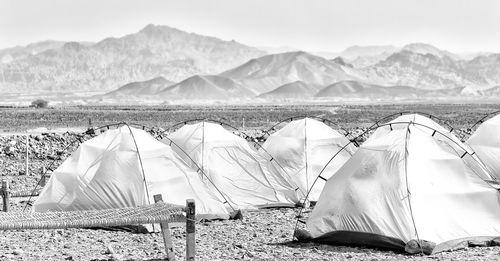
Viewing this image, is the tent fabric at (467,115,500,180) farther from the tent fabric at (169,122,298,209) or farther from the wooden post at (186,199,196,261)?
the wooden post at (186,199,196,261)

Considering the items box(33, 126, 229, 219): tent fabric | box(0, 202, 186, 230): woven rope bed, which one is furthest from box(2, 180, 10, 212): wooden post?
box(0, 202, 186, 230): woven rope bed

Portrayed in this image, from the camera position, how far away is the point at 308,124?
18.0 metres

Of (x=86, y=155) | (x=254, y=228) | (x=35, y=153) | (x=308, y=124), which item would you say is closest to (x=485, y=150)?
(x=308, y=124)

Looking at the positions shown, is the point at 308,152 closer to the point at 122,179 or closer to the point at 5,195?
the point at 122,179

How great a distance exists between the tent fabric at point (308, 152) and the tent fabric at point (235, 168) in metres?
0.64

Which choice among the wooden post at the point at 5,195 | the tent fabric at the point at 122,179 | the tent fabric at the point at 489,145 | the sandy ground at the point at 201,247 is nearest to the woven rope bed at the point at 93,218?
the sandy ground at the point at 201,247

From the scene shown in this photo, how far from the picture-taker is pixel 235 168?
1636 cm

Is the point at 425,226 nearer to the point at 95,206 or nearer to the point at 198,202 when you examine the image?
the point at 198,202

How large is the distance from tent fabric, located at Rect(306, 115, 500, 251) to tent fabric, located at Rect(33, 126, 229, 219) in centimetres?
292

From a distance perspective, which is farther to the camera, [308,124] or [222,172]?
[308,124]

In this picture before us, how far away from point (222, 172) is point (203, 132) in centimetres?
103

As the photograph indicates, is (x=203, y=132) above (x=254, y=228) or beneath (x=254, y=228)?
above

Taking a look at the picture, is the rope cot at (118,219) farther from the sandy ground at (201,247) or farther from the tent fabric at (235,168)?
the tent fabric at (235,168)

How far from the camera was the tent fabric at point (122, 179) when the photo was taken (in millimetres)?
13766
